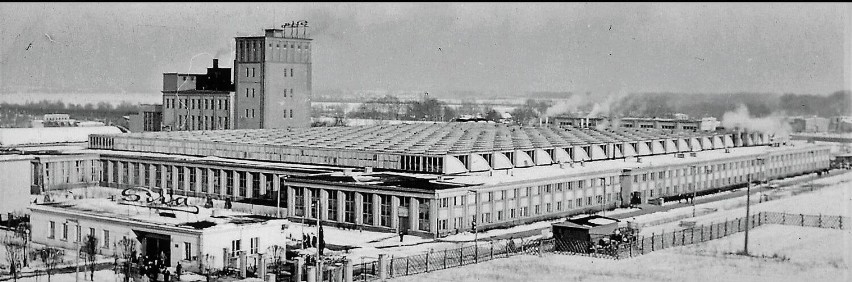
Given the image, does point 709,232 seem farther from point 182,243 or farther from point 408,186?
point 182,243

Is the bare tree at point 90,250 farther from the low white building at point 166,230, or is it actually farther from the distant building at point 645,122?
the distant building at point 645,122

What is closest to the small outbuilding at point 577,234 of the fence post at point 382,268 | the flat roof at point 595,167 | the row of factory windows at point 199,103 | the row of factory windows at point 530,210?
the row of factory windows at point 530,210

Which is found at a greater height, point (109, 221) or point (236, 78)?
point (236, 78)

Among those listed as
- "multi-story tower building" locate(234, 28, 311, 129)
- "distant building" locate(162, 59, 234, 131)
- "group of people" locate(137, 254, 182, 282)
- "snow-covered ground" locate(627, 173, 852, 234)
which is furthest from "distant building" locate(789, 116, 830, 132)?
"group of people" locate(137, 254, 182, 282)

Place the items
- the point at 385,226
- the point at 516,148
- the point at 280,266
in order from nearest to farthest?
the point at 280,266, the point at 385,226, the point at 516,148

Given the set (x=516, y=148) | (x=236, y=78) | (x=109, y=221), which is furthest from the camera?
(x=236, y=78)

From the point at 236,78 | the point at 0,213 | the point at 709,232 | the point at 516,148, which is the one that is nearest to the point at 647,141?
the point at 516,148

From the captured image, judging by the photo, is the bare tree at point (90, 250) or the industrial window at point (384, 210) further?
the industrial window at point (384, 210)
